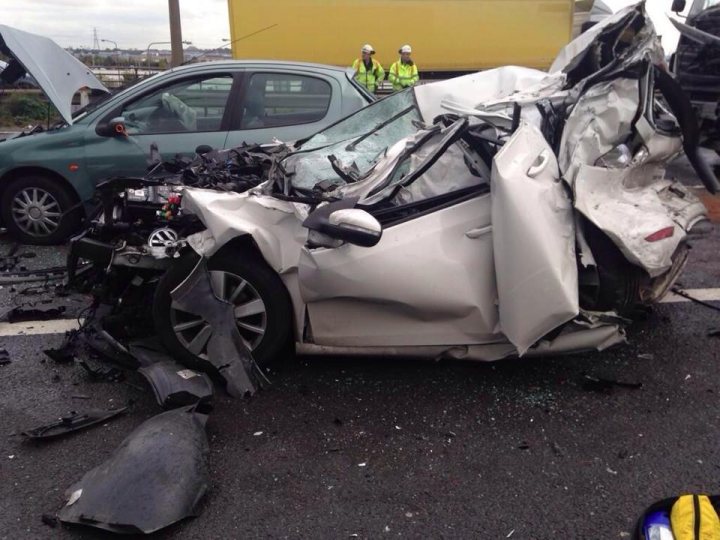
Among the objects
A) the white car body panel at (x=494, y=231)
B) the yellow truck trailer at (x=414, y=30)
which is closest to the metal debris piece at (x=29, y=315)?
the white car body panel at (x=494, y=231)

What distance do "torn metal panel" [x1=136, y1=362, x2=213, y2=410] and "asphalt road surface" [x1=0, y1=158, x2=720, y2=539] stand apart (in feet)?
0.45

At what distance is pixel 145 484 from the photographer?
245cm

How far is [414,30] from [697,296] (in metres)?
10.7

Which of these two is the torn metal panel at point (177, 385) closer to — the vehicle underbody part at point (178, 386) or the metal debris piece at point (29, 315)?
the vehicle underbody part at point (178, 386)

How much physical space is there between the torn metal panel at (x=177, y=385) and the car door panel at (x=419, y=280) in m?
0.67

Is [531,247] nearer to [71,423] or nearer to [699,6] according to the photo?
[71,423]

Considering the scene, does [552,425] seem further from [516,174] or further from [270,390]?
[270,390]

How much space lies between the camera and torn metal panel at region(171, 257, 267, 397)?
3.29m

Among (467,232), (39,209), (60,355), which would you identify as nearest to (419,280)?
(467,232)

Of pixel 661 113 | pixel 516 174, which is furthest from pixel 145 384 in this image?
pixel 661 113

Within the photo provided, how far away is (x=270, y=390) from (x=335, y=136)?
1829 millimetres

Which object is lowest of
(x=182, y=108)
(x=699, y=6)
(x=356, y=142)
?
(x=356, y=142)

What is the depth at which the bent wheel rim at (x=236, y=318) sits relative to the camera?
3.38 metres

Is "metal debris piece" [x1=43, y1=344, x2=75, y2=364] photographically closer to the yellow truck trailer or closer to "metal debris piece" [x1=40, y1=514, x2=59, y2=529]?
"metal debris piece" [x1=40, y1=514, x2=59, y2=529]
